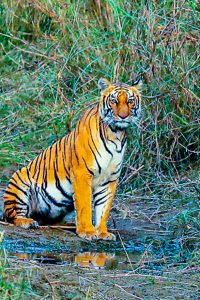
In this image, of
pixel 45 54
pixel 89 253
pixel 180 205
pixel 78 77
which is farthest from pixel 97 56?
pixel 89 253

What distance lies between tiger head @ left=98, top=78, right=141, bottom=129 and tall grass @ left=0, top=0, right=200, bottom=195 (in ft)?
4.80

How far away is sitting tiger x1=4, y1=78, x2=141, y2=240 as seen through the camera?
712 cm

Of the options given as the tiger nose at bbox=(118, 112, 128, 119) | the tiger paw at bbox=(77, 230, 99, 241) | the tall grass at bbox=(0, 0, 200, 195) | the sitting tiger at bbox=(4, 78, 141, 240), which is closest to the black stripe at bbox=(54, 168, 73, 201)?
the sitting tiger at bbox=(4, 78, 141, 240)

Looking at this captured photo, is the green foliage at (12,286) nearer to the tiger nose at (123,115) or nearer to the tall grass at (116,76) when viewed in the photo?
the tiger nose at (123,115)

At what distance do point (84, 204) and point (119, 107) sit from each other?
2.44 ft

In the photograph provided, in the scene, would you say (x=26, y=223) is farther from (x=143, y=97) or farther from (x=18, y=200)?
(x=143, y=97)

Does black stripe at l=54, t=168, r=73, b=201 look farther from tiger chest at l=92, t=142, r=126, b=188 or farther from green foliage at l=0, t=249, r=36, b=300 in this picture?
green foliage at l=0, t=249, r=36, b=300

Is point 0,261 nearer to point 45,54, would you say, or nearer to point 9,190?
point 9,190

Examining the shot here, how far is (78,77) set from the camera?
9.85 m

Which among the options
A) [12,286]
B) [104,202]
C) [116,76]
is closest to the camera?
[12,286]

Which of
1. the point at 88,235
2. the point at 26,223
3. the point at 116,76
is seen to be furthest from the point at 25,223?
the point at 116,76

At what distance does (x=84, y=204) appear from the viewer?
7113 millimetres

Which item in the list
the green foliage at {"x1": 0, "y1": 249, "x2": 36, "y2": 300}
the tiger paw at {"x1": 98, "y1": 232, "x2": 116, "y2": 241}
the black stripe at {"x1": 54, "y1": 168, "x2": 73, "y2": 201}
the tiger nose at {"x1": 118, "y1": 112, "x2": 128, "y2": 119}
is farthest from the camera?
the black stripe at {"x1": 54, "y1": 168, "x2": 73, "y2": 201}

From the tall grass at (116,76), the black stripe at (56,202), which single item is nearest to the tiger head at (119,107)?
the black stripe at (56,202)
